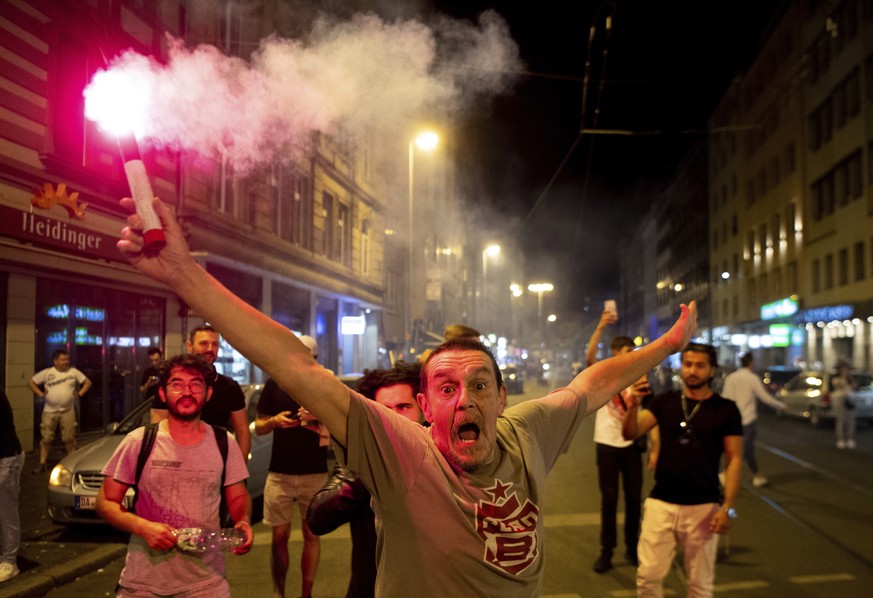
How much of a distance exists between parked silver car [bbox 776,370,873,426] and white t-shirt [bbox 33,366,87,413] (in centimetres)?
1555

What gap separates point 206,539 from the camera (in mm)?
2951

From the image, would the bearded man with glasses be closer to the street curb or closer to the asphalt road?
the asphalt road

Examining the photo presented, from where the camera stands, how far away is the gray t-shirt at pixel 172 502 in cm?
294

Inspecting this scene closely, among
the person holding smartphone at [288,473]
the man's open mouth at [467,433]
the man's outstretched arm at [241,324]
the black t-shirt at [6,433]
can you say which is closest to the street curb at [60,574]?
the black t-shirt at [6,433]

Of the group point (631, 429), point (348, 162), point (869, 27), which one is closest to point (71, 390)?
point (631, 429)

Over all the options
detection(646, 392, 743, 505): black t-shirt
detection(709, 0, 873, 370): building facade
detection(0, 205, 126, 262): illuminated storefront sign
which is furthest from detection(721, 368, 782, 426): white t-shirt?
detection(709, 0, 873, 370): building facade

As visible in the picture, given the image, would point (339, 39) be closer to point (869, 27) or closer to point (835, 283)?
point (869, 27)

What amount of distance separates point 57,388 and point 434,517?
9837mm

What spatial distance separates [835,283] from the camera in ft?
98.5

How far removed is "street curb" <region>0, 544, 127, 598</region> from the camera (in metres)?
5.17

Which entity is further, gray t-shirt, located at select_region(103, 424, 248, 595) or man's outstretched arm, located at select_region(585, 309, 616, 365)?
man's outstretched arm, located at select_region(585, 309, 616, 365)

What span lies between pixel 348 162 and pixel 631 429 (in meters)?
20.5

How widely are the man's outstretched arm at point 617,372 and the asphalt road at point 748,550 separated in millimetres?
3155

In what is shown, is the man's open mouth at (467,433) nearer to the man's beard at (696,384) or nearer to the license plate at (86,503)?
the man's beard at (696,384)
